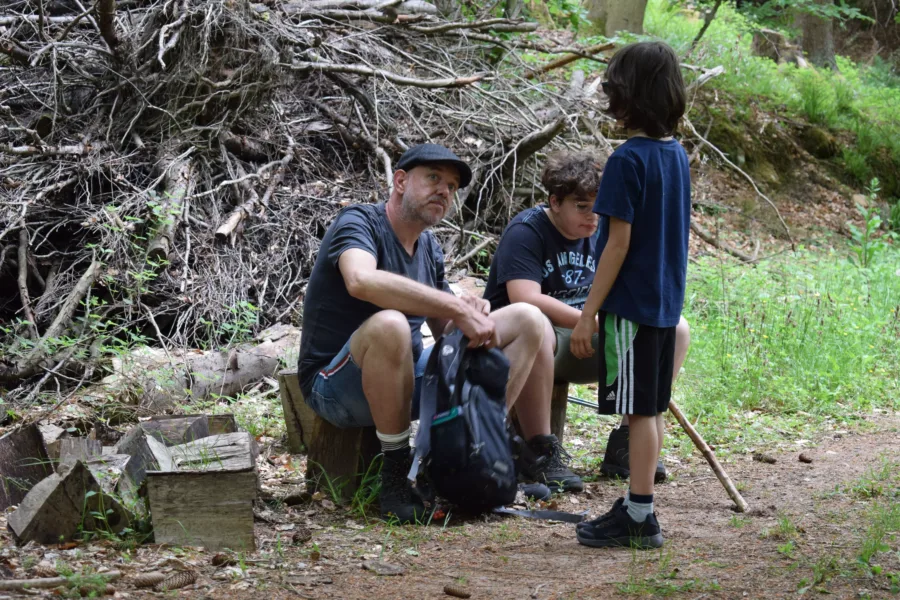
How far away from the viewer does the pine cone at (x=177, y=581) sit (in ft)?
7.63

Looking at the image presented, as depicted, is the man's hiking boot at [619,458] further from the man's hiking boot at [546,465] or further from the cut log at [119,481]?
the cut log at [119,481]

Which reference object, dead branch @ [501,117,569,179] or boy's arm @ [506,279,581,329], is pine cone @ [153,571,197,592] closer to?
boy's arm @ [506,279,581,329]

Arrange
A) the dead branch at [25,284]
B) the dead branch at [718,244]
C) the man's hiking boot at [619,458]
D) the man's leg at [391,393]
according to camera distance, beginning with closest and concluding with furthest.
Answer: the man's leg at [391,393], the man's hiking boot at [619,458], the dead branch at [25,284], the dead branch at [718,244]

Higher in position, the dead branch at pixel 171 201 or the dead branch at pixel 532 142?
the dead branch at pixel 532 142

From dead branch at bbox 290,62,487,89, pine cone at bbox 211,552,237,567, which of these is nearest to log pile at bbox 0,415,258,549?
pine cone at bbox 211,552,237,567

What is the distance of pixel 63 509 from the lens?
266cm

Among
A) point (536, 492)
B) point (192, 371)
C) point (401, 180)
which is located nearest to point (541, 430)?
point (536, 492)

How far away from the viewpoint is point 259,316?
5.77 meters

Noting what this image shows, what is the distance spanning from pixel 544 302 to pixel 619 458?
0.88 metres

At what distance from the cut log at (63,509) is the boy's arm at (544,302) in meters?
1.82

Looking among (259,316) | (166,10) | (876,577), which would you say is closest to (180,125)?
(166,10)

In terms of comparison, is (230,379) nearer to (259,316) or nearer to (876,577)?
(259,316)

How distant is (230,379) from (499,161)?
3.23m

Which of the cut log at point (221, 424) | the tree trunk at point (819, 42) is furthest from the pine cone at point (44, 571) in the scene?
the tree trunk at point (819, 42)
